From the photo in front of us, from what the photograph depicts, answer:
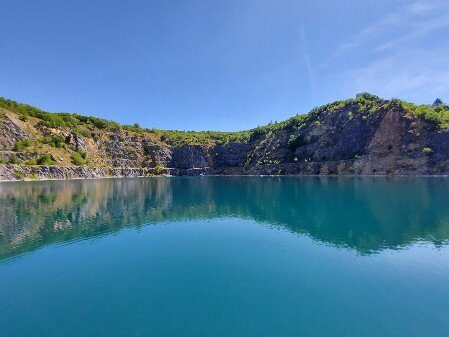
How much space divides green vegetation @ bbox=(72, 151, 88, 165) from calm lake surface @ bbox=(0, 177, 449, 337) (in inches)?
2706

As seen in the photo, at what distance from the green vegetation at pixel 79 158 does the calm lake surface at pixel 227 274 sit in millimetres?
68735

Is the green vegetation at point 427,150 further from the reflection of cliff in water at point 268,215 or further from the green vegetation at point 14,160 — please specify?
the green vegetation at point 14,160

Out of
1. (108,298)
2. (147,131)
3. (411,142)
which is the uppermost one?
(147,131)

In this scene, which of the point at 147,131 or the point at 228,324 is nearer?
the point at 228,324

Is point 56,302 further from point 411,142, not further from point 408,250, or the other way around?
point 411,142

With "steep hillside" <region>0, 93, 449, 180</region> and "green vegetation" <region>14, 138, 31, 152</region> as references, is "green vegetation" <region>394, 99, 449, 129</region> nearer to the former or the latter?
"steep hillside" <region>0, 93, 449, 180</region>

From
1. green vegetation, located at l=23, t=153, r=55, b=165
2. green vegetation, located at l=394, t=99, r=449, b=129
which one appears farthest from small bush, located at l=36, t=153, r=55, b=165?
green vegetation, located at l=394, t=99, r=449, b=129

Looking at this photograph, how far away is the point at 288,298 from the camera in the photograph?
1413cm

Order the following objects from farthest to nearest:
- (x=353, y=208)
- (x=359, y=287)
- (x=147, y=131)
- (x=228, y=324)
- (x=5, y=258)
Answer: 1. (x=147, y=131)
2. (x=353, y=208)
3. (x=5, y=258)
4. (x=359, y=287)
5. (x=228, y=324)

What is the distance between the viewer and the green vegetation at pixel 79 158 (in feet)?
327

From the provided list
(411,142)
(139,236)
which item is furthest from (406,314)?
(411,142)

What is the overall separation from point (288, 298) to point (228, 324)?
3.56 metres

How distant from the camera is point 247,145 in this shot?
423ft

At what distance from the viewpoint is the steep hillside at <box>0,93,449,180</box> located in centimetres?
8288
